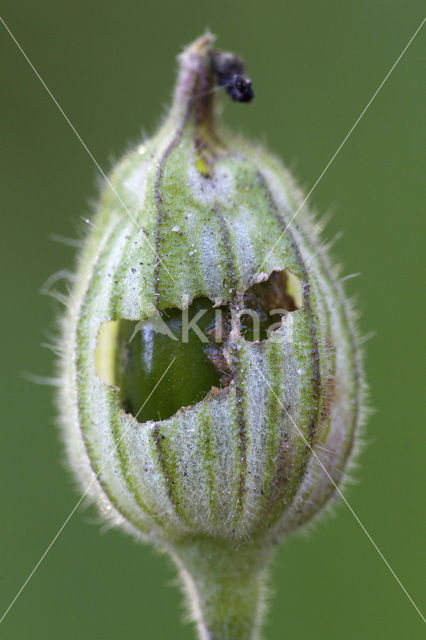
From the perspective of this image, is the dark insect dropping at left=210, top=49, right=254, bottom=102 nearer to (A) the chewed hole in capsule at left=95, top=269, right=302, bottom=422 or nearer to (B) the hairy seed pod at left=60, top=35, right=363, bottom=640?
(B) the hairy seed pod at left=60, top=35, right=363, bottom=640

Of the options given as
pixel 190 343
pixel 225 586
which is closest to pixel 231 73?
pixel 190 343

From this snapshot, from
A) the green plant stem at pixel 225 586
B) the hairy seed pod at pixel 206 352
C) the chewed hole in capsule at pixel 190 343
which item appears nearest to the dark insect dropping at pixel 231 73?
the hairy seed pod at pixel 206 352

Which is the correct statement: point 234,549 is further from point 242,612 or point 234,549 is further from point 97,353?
point 97,353

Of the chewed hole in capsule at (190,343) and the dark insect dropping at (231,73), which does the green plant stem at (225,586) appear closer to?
the chewed hole in capsule at (190,343)

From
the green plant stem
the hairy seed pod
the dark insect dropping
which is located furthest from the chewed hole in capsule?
the dark insect dropping

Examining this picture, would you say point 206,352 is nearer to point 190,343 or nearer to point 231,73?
point 190,343

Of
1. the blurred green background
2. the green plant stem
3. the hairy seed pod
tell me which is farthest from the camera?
the blurred green background
